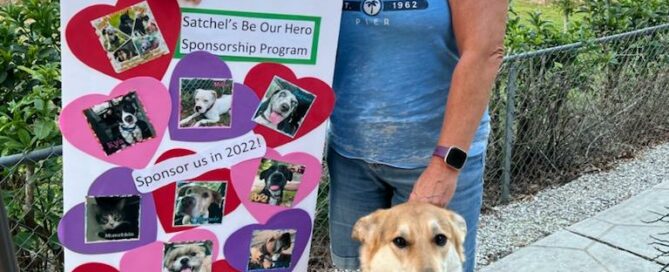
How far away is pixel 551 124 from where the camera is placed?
214 inches

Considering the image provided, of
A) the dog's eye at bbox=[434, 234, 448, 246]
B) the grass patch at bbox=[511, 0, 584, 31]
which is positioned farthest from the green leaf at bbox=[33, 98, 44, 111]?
the grass patch at bbox=[511, 0, 584, 31]

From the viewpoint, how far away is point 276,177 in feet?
7.97

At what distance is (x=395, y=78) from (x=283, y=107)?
0.49 metres

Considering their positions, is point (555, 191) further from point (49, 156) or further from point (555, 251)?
point (49, 156)

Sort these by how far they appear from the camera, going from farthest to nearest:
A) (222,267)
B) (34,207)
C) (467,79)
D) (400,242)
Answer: (34,207), (222,267), (400,242), (467,79)

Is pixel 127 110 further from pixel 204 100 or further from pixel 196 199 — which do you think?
pixel 196 199

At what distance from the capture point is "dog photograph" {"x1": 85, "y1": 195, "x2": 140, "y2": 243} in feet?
7.15

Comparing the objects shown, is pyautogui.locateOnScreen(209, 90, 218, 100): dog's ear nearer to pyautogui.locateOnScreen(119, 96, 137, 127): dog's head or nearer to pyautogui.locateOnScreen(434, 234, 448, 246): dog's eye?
pyautogui.locateOnScreen(119, 96, 137, 127): dog's head

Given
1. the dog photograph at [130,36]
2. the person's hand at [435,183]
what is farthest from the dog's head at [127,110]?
the person's hand at [435,183]

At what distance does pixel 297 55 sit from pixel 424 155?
1.92 feet

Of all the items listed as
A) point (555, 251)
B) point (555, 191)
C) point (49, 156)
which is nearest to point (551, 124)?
point (555, 191)

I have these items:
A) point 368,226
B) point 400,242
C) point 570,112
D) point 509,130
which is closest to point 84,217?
point 368,226
